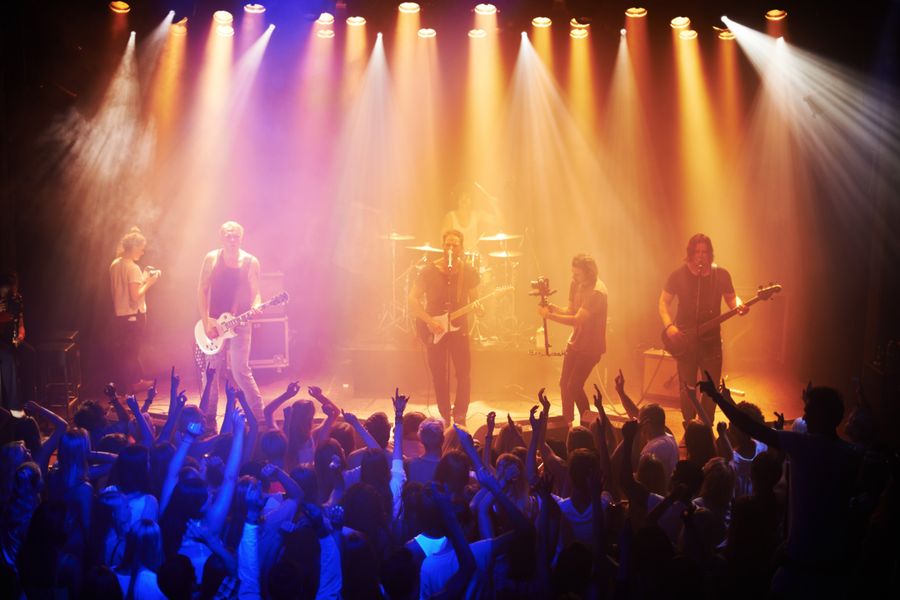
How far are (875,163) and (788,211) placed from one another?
3146 millimetres

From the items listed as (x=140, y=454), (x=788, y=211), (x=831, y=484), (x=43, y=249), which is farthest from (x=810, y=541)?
(x=43, y=249)

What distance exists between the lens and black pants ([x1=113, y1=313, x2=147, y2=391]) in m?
10.6

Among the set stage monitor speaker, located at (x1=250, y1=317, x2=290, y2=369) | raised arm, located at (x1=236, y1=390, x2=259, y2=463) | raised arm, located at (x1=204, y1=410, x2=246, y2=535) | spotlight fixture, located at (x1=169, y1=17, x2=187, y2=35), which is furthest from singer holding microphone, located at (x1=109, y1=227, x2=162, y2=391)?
raised arm, located at (x1=204, y1=410, x2=246, y2=535)

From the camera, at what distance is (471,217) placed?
13.7m

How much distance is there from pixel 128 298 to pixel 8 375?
2120 mm

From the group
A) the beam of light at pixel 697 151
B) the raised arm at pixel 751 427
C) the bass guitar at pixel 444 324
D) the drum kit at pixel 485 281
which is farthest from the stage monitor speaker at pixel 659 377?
the raised arm at pixel 751 427

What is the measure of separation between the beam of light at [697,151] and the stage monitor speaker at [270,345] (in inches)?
288

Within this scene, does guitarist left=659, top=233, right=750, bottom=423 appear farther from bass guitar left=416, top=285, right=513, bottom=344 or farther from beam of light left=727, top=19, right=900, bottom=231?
beam of light left=727, top=19, right=900, bottom=231

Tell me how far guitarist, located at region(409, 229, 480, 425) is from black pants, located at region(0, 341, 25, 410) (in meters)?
4.60

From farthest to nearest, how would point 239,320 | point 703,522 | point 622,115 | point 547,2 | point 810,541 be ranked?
point 622,115 < point 547,2 < point 239,320 < point 703,522 < point 810,541

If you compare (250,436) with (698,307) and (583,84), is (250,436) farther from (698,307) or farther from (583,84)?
(583,84)

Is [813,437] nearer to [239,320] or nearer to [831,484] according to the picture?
[831,484]

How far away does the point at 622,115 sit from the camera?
1356 cm

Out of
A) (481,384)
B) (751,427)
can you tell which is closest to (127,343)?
(481,384)
